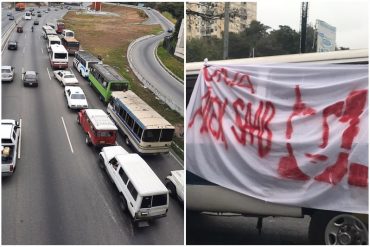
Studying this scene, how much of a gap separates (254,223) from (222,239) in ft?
2.00

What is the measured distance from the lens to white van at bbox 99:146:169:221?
7641 millimetres

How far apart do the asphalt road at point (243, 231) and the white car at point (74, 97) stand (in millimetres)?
3399

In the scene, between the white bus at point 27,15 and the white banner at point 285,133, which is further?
the white bus at point 27,15

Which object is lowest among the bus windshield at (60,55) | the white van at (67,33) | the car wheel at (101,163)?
the car wheel at (101,163)

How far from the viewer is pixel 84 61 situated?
30.7ft

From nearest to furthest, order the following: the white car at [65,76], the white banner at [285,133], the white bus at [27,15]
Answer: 1. the white banner at [285,133]
2. the white bus at [27,15]
3. the white car at [65,76]

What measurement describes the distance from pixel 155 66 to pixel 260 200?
4.26 m

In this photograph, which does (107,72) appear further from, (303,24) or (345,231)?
(345,231)

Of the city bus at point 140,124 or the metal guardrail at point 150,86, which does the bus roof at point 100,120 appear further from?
the metal guardrail at point 150,86

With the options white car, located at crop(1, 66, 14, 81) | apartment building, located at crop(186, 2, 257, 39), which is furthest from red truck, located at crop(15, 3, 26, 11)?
apartment building, located at crop(186, 2, 257, 39)

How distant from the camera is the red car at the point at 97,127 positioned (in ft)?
27.4

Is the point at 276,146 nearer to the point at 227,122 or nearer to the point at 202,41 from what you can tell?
the point at 227,122

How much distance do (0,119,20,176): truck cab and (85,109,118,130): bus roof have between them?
60.6 inches

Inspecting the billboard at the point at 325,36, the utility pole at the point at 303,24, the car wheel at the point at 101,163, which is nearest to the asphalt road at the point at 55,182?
the car wheel at the point at 101,163
